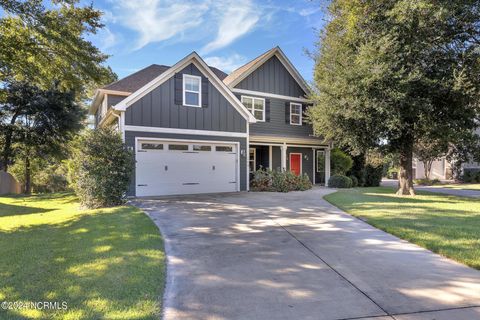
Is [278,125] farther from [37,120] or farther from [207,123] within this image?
[37,120]

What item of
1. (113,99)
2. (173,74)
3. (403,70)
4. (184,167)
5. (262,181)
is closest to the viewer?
(403,70)

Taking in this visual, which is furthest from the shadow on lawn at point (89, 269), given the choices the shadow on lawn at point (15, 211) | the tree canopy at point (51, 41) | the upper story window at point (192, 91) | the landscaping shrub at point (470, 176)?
the landscaping shrub at point (470, 176)

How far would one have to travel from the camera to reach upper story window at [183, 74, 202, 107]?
13.6 m

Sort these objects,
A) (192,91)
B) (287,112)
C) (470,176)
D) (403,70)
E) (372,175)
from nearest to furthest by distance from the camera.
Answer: (403,70) < (192,91) < (287,112) < (372,175) < (470,176)

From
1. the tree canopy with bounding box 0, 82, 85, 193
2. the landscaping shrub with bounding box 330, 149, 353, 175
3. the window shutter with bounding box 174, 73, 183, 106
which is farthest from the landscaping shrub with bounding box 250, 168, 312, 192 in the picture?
the tree canopy with bounding box 0, 82, 85, 193

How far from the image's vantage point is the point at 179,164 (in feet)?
44.5

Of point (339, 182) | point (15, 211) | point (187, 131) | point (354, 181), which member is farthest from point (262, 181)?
point (15, 211)

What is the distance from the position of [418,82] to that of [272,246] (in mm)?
9293

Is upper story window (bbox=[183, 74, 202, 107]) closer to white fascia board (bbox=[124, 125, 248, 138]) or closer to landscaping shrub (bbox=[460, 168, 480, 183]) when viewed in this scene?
white fascia board (bbox=[124, 125, 248, 138])

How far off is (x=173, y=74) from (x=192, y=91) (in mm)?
1085

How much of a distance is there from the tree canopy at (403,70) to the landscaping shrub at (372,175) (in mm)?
7797

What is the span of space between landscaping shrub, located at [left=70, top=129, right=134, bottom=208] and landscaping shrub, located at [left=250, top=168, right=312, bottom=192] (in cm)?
699

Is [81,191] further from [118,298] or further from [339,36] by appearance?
[339,36]

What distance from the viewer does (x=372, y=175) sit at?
68.4 ft
